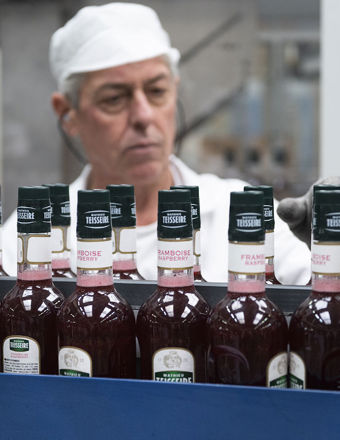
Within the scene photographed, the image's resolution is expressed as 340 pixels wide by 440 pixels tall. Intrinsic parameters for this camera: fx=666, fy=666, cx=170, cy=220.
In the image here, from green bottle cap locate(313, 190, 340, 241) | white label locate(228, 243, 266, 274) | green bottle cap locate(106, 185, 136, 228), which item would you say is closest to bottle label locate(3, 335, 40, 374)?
green bottle cap locate(106, 185, 136, 228)

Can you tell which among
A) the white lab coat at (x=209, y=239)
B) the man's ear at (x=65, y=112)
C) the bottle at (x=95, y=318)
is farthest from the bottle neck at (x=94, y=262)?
the man's ear at (x=65, y=112)

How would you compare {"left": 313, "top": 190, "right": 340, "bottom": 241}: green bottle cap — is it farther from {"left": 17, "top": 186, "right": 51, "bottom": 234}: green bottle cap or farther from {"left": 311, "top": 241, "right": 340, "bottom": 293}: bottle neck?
{"left": 17, "top": 186, "right": 51, "bottom": 234}: green bottle cap

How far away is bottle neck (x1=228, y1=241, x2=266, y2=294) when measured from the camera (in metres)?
0.83

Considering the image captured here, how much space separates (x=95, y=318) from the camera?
90 centimetres

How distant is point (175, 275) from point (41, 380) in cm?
22

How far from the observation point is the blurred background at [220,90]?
3.16m

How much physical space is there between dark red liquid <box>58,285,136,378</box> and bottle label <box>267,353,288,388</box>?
20 cm

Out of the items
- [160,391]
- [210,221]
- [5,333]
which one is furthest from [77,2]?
[160,391]

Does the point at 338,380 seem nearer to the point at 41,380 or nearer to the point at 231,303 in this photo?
the point at 231,303

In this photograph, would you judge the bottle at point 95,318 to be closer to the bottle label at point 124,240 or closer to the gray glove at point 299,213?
the bottle label at point 124,240

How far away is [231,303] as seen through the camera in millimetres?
862

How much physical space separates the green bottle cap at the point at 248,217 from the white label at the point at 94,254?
18 centimetres

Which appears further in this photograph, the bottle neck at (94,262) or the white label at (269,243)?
the white label at (269,243)

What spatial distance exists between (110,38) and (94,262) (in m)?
1.41
